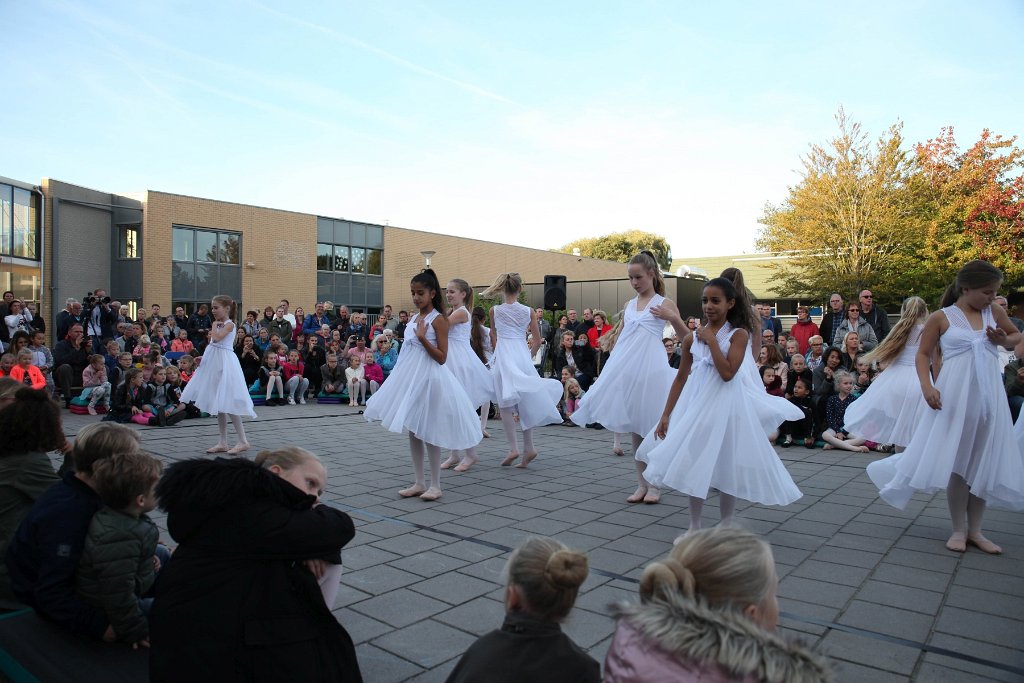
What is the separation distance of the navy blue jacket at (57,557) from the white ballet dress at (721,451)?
3.15m

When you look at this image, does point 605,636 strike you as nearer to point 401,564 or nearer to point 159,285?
point 401,564

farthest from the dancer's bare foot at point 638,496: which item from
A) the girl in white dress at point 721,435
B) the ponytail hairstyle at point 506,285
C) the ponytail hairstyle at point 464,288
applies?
the ponytail hairstyle at point 506,285

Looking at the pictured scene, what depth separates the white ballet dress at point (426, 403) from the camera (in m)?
6.20

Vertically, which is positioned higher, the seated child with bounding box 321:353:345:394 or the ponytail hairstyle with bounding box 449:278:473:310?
the ponytail hairstyle with bounding box 449:278:473:310

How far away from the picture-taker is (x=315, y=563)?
2402mm

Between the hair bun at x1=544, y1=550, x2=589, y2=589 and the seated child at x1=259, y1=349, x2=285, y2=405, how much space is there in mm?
13979

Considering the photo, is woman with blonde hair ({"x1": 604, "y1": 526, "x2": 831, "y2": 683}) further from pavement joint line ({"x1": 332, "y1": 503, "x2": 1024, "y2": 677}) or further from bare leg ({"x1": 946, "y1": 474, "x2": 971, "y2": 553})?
bare leg ({"x1": 946, "y1": 474, "x2": 971, "y2": 553})

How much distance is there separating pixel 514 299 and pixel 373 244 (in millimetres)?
29178

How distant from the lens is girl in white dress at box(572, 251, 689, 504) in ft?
20.6

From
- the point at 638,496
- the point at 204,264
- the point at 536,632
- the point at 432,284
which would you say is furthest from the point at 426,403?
the point at 204,264

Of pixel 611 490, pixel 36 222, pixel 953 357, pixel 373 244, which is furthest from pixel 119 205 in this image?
pixel 953 357

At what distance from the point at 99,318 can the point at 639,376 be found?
13.7 m

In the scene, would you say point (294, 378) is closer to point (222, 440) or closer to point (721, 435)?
point (222, 440)

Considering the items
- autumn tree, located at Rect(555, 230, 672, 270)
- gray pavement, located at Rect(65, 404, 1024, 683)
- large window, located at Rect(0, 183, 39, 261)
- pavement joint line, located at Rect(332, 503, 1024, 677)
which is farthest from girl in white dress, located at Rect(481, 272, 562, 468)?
autumn tree, located at Rect(555, 230, 672, 270)
